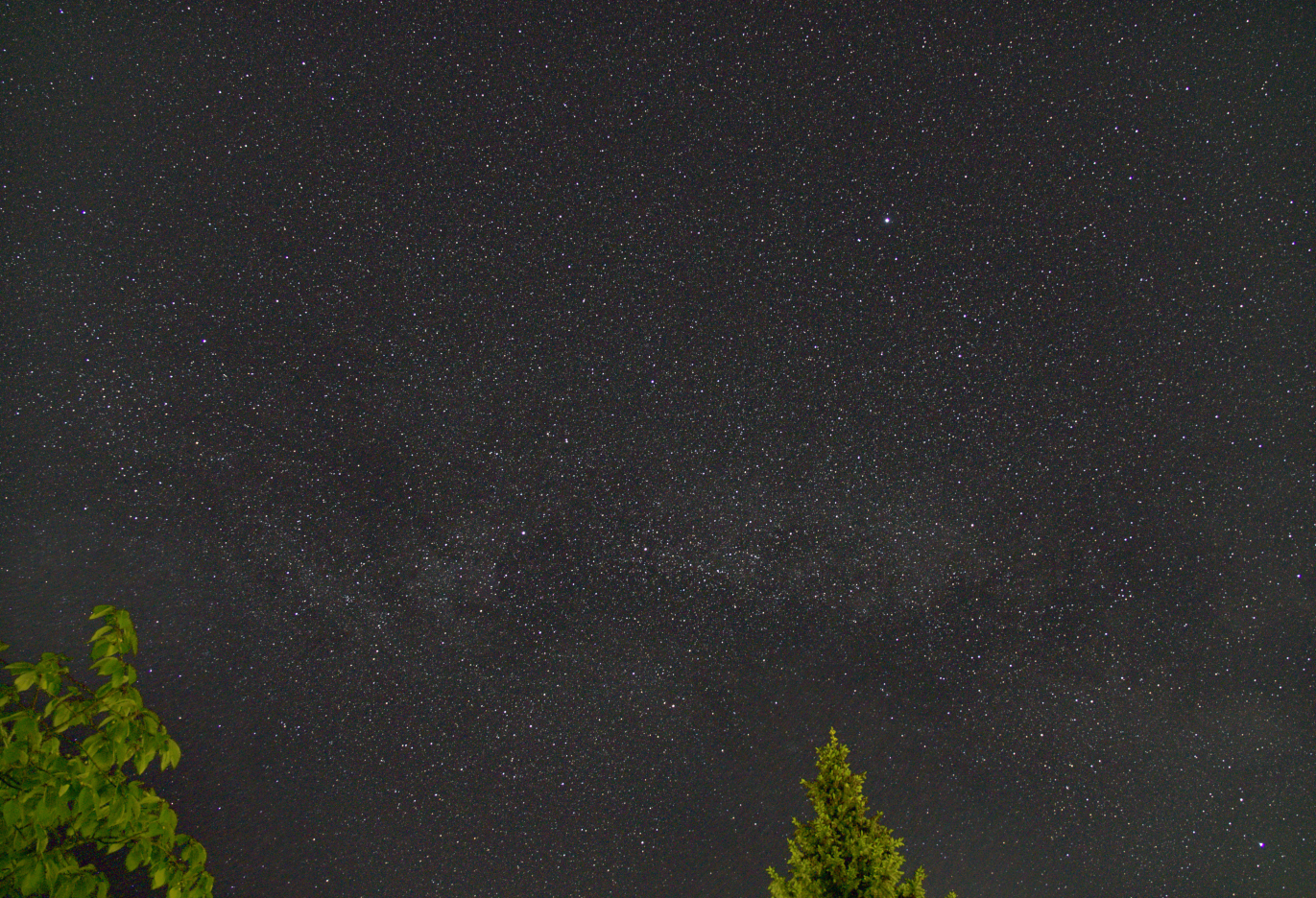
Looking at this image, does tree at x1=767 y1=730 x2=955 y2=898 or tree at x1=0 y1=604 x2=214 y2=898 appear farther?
tree at x1=767 y1=730 x2=955 y2=898

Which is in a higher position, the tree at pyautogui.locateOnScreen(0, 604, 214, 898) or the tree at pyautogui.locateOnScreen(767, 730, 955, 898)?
the tree at pyautogui.locateOnScreen(767, 730, 955, 898)

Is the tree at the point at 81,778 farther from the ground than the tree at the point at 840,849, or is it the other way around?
the tree at the point at 840,849

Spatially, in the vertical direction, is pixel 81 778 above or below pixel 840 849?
below

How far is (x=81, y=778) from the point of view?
6.45 feet

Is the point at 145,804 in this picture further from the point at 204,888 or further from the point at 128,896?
the point at 128,896

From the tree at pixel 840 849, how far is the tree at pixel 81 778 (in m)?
4.69

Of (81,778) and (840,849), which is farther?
(840,849)

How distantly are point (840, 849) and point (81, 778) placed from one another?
5176mm

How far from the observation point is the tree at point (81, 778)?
1.92 metres

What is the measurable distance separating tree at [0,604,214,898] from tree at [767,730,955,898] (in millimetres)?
4687

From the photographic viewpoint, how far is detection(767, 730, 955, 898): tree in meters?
5.27

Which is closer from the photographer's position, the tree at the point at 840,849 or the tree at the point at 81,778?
the tree at the point at 81,778

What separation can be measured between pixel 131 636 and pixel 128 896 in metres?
12.4

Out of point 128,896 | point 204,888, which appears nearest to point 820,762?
point 204,888
